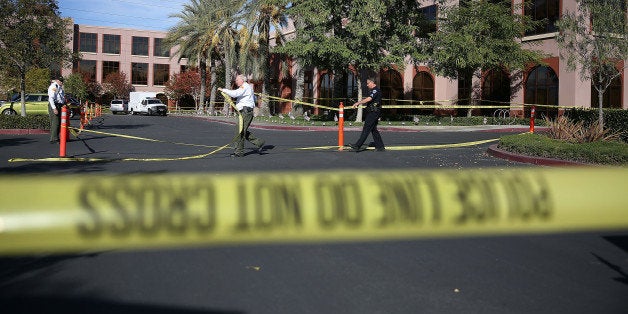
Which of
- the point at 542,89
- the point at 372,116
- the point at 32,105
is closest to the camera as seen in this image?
the point at 372,116

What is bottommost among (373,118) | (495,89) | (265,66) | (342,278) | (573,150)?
(342,278)

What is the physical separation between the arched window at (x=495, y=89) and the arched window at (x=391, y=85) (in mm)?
6719

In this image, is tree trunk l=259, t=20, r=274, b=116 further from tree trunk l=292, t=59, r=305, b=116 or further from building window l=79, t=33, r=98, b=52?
building window l=79, t=33, r=98, b=52

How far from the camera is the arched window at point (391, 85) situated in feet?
128

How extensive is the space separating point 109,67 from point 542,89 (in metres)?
63.4

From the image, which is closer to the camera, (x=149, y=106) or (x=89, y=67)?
(x=149, y=106)

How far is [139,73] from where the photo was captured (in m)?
79.4

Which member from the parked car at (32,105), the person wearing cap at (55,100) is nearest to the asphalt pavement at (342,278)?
the person wearing cap at (55,100)

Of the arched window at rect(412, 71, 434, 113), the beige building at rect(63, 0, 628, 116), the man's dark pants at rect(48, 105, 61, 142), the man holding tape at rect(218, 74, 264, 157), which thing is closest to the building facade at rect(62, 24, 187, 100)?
the beige building at rect(63, 0, 628, 116)

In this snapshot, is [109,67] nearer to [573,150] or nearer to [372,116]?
[372,116]

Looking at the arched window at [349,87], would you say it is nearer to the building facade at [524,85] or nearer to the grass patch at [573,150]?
the building facade at [524,85]

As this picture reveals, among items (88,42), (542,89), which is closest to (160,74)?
(88,42)

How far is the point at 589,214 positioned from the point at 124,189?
1.88 meters

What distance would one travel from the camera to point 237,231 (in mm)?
2062
